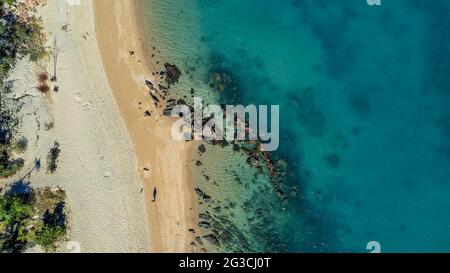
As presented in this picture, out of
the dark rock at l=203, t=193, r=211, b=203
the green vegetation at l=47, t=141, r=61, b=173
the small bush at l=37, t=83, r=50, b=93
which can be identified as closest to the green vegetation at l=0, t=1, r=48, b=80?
the small bush at l=37, t=83, r=50, b=93

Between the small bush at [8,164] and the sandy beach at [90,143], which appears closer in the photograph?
the small bush at [8,164]

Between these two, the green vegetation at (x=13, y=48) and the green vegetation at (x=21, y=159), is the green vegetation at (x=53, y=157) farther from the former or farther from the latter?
the green vegetation at (x=13, y=48)

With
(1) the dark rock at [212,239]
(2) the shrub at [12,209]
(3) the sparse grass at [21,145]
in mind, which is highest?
(3) the sparse grass at [21,145]

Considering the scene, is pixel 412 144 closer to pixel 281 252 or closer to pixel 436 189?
pixel 436 189

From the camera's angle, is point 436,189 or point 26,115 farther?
point 436,189

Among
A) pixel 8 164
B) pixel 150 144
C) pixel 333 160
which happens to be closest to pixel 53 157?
pixel 8 164

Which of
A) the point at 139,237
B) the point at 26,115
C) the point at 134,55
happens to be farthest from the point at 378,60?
the point at 26,115

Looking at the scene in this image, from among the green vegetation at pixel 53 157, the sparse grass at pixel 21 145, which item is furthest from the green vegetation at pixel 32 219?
the sparse grass at pixel 21 145

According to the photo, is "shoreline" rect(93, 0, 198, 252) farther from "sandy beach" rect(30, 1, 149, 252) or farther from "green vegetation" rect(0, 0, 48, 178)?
"green vegetation" rect(0, 0, 48, 178)
